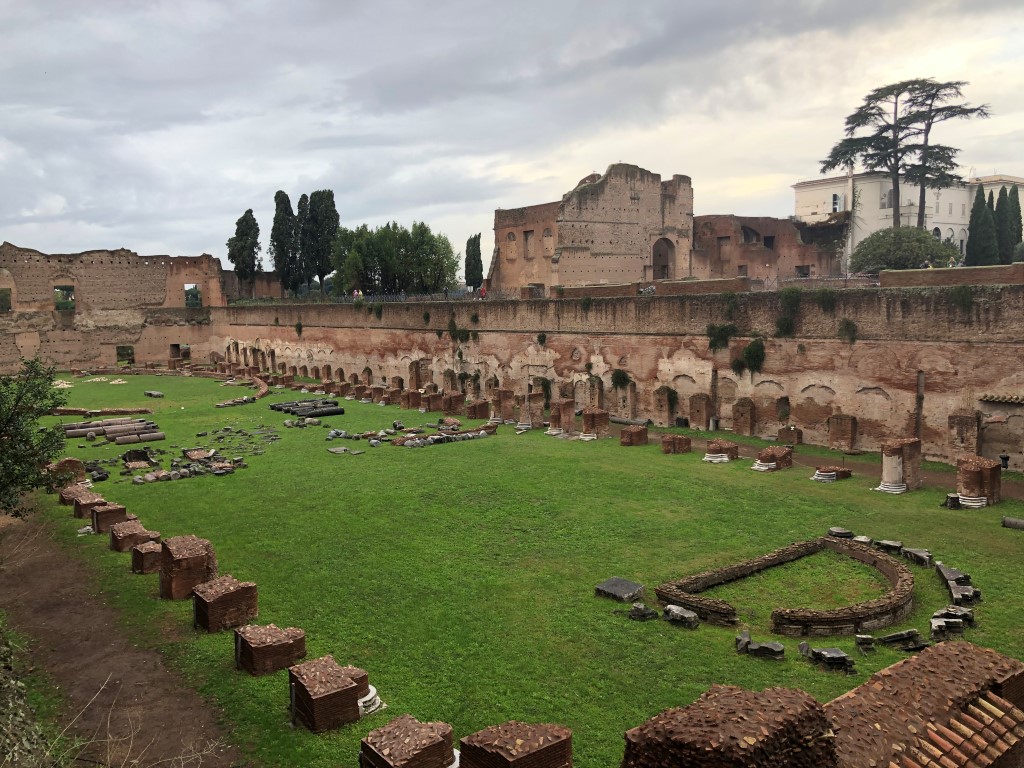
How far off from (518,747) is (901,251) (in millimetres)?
23812

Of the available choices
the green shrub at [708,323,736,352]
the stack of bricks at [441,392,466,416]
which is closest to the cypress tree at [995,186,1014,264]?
the green shrub at [708,323,736,352]

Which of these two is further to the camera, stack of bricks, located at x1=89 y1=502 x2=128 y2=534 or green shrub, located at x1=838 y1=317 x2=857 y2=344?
green shrub, located at x1=838 y1=317 x2=857 y2=344

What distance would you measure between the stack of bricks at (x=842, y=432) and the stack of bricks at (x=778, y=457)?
179cm

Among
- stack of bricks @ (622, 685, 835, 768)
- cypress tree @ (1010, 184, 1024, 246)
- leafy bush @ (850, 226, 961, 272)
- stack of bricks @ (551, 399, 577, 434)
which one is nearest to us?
stack of bricks @ (622, 685, 835, 768)

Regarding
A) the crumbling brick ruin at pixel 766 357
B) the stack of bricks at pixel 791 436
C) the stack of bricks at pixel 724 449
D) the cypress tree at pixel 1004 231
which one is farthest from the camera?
the cypress tree at pixel 1004 231

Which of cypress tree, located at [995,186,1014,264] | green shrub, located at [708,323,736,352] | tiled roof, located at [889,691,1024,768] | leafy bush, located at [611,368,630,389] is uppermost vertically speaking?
cypress tree, located at [995,186,1014,264]

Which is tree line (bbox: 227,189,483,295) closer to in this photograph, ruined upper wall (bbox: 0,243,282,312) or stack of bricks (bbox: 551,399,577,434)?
ruined upper wall (bbox: 0,243,282,312)

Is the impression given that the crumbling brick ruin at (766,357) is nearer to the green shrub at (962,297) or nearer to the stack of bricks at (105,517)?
the green shrub at (962,297)

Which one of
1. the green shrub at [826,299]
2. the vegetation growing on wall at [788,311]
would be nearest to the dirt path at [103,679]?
the vegetation growing on wall at [788,311]

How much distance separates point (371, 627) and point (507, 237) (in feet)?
93.2

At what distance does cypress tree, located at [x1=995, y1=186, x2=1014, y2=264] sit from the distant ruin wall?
17.5 meters

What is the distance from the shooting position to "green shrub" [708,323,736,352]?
58.7ft

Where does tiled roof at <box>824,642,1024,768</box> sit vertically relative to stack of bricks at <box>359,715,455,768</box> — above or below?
above

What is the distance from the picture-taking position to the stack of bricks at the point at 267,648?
22.3 ft
